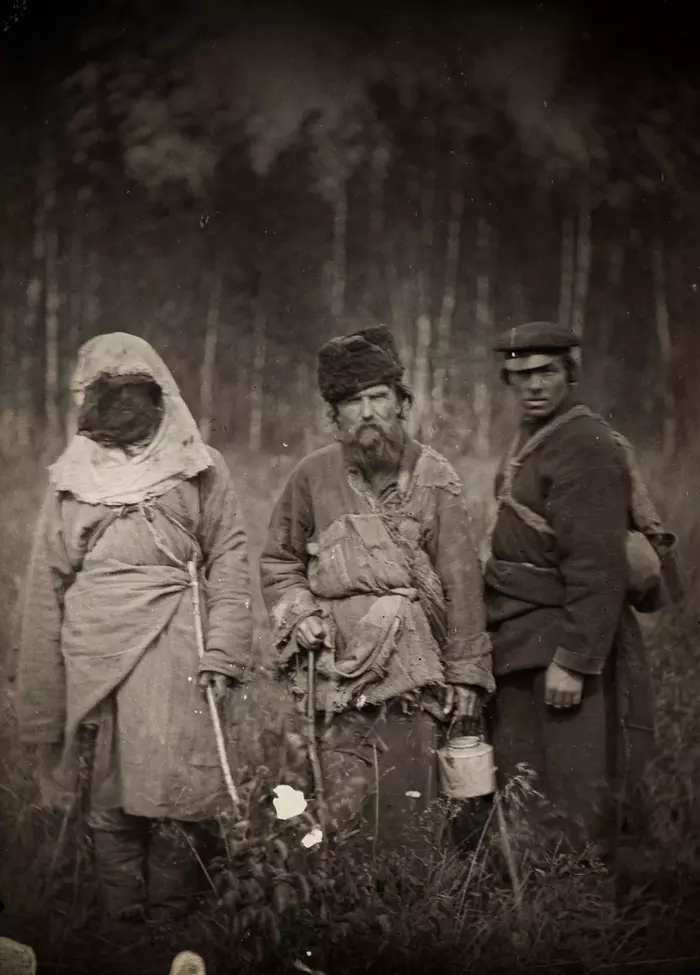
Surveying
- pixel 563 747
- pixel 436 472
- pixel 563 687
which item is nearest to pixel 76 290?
pixel 436 472

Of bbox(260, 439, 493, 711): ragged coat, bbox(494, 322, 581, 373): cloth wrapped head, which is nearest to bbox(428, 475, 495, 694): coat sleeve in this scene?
bbox(260, 439, 493, 711): ragged coat

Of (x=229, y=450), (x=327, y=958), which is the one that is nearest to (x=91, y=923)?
(x=327, y=958)

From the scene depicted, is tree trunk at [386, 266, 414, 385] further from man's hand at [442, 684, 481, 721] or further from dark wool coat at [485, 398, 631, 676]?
man's hand at [442, 684, 481, 721]

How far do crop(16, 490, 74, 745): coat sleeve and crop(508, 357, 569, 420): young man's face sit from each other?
1587 millimetres

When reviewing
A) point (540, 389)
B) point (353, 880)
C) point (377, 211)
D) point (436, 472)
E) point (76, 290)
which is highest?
point (377, 211)

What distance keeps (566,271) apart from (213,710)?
1.88m

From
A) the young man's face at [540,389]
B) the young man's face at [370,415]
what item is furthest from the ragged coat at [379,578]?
the young man's face at [540,389]

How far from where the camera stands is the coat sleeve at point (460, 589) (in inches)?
131

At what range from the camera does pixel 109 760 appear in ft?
10.9

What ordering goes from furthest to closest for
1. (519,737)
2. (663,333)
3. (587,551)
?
1. (663,333)
2. (519,737)
3. (587,551)

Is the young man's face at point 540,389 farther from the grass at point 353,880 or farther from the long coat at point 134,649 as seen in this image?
the long coat at point 134,649

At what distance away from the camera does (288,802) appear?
3328mm

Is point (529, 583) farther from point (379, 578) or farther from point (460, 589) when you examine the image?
point (379, 578)

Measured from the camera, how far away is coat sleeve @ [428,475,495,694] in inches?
131
